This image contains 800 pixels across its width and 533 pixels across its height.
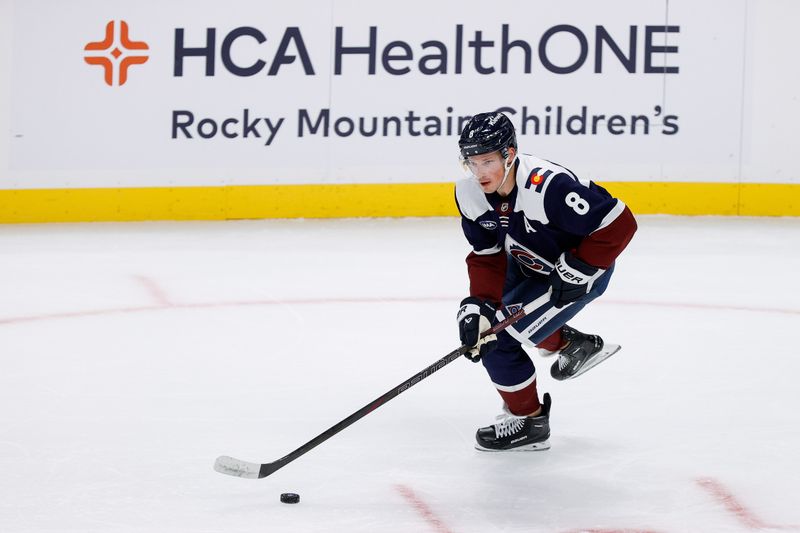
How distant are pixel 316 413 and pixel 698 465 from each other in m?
1.06

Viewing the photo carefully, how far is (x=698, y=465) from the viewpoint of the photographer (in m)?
2.98

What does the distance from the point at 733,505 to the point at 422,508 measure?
26.0 inches

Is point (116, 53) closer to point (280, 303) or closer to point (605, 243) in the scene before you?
point (280, 303)

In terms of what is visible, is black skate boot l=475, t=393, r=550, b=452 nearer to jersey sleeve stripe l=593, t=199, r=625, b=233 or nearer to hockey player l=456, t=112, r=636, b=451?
hockey player l=456, t=112, r=636, b=451

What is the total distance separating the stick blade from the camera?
280 cm

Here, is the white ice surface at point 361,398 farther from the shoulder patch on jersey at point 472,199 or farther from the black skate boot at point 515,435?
the shoulder patch on jersey at point 472,199

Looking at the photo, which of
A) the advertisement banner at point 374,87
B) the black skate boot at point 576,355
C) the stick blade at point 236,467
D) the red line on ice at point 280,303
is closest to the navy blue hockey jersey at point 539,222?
the black skate boot at point 576,355

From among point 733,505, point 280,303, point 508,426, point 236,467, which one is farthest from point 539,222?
point 280,303

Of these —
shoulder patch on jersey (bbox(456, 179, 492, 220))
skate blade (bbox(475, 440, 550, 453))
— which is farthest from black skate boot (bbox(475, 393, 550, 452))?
shoulder patch on jersey (bbox(456, 179, 492, 220))

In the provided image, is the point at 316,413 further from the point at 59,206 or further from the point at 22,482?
the point at 59,206

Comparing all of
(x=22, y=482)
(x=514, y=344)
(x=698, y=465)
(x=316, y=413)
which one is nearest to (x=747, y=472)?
(x=698, y=465)

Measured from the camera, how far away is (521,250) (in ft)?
10.1

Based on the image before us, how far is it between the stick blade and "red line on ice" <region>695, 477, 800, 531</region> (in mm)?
995

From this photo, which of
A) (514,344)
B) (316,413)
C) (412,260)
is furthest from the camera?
(412,260)
